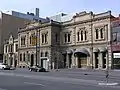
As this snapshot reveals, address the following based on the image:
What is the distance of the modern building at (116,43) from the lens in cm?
4869

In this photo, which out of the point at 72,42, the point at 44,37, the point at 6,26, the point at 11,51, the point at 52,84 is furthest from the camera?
the point at 6,26

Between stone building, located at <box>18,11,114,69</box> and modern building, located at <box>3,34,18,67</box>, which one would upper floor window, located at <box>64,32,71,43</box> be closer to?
stone building, located at <box>18,11,114,69</box>

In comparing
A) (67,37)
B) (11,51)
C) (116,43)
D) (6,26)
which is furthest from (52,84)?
(6,26)

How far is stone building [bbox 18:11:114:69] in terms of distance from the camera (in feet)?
171

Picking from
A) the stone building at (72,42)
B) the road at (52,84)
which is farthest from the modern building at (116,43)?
the road at (52,84)

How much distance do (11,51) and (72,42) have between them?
26.9m

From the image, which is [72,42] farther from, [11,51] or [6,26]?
[6,26]

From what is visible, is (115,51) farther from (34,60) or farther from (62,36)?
(34,60)

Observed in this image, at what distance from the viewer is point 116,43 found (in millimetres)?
49188

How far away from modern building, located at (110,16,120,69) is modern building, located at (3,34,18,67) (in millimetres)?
35184

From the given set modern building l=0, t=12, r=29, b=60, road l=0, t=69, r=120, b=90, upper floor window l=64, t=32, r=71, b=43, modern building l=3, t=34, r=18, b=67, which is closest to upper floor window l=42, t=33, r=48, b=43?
upper floor window l=64, t=32, r=71, b=43

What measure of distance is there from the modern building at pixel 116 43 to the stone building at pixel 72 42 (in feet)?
3.00

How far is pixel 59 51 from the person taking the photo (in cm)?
6256

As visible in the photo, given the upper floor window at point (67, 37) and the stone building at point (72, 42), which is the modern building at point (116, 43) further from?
the upper floor window at point (67, 37)
